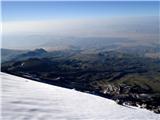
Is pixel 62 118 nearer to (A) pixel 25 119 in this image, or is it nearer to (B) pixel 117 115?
(A) pixel 25 119

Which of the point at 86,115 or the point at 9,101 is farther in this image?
the point at 86,115

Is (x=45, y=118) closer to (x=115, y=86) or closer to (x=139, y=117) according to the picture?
(x=139, y=117)

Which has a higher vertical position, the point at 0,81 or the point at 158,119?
the point at 0,81

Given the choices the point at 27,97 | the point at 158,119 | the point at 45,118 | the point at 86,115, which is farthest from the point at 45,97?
the point at 158,119

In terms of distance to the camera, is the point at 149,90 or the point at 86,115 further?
the point at 149,90

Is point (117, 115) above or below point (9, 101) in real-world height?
below

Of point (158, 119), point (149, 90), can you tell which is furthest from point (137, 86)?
point (158, 119)

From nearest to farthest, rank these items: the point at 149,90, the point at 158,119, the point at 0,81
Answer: the point at 0,81, the point at 158,119, the point at 149,90

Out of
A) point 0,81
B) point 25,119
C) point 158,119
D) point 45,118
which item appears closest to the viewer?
point 25,119

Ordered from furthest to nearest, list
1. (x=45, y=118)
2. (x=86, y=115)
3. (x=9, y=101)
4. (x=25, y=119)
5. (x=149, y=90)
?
(x=149, y=90) → (x=86, y=115) → (x=9, y=101) → (x=45, y=118) → (x=25, y=119)
